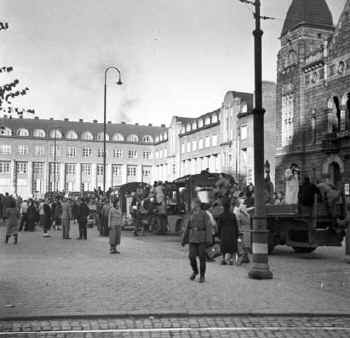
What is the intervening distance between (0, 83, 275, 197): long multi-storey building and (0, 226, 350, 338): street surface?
67913 mm

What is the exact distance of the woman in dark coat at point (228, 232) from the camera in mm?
14703

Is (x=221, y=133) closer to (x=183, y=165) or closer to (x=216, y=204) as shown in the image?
(x=183, y=165)

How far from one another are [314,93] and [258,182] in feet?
99.5

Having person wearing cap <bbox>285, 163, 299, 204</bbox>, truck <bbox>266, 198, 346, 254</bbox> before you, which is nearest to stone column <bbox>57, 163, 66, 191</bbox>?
person wearing cap <bbox>285, 163, 299, 204</bbox>

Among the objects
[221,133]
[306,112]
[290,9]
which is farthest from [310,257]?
[221,133]

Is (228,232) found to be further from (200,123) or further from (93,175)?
(93,175)

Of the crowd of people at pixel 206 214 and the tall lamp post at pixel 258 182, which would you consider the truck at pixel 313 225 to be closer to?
the crowd of people at pixel 206 214

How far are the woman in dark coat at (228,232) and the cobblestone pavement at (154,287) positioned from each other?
0.68 m

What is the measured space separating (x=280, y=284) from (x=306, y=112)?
32261 millimetres

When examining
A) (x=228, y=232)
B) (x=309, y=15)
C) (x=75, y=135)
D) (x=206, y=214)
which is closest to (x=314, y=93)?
(x=309, y=15)

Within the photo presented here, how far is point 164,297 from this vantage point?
8984 mm

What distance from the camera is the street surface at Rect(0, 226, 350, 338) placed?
7047mm

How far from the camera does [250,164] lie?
61625mm

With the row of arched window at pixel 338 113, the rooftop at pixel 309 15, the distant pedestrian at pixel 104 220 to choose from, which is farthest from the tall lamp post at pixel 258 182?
the rooftop at pixel 309 15
